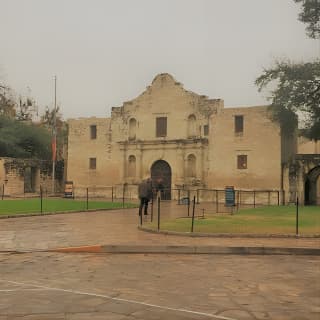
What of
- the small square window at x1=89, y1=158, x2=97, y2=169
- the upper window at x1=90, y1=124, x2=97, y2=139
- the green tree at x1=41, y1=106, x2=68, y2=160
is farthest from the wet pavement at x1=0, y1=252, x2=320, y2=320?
the green tree at x1=41, y1=106, x2=68, y2=160

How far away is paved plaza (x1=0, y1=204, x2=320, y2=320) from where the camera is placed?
21.7ft

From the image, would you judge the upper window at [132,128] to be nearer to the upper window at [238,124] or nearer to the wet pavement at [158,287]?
the upper window at [238,124]

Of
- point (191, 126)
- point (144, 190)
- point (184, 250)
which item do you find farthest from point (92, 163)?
point (184, 250)

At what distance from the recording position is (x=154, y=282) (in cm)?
858

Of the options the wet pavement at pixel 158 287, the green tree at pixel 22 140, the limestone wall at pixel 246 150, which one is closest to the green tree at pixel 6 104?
the green tree at pixel 22 140

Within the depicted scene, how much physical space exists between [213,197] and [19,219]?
2136 cm

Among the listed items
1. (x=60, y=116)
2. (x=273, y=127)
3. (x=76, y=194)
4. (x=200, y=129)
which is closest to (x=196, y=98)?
(x=200, y=129)

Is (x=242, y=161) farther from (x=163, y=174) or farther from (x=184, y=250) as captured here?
(x=184, y=250)

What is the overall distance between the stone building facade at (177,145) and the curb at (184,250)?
2591 cm

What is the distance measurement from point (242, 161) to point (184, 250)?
2800cm

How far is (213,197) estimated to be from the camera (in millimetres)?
40094

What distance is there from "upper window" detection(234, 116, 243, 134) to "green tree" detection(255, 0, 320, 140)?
153 inches

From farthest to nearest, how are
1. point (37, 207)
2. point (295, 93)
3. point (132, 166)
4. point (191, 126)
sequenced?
point (132, 166)
point (191, 126)
point (295, 93)
point (37, 207)

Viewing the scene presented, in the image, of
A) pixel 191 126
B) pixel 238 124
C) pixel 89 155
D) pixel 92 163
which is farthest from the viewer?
pixel 89 155
